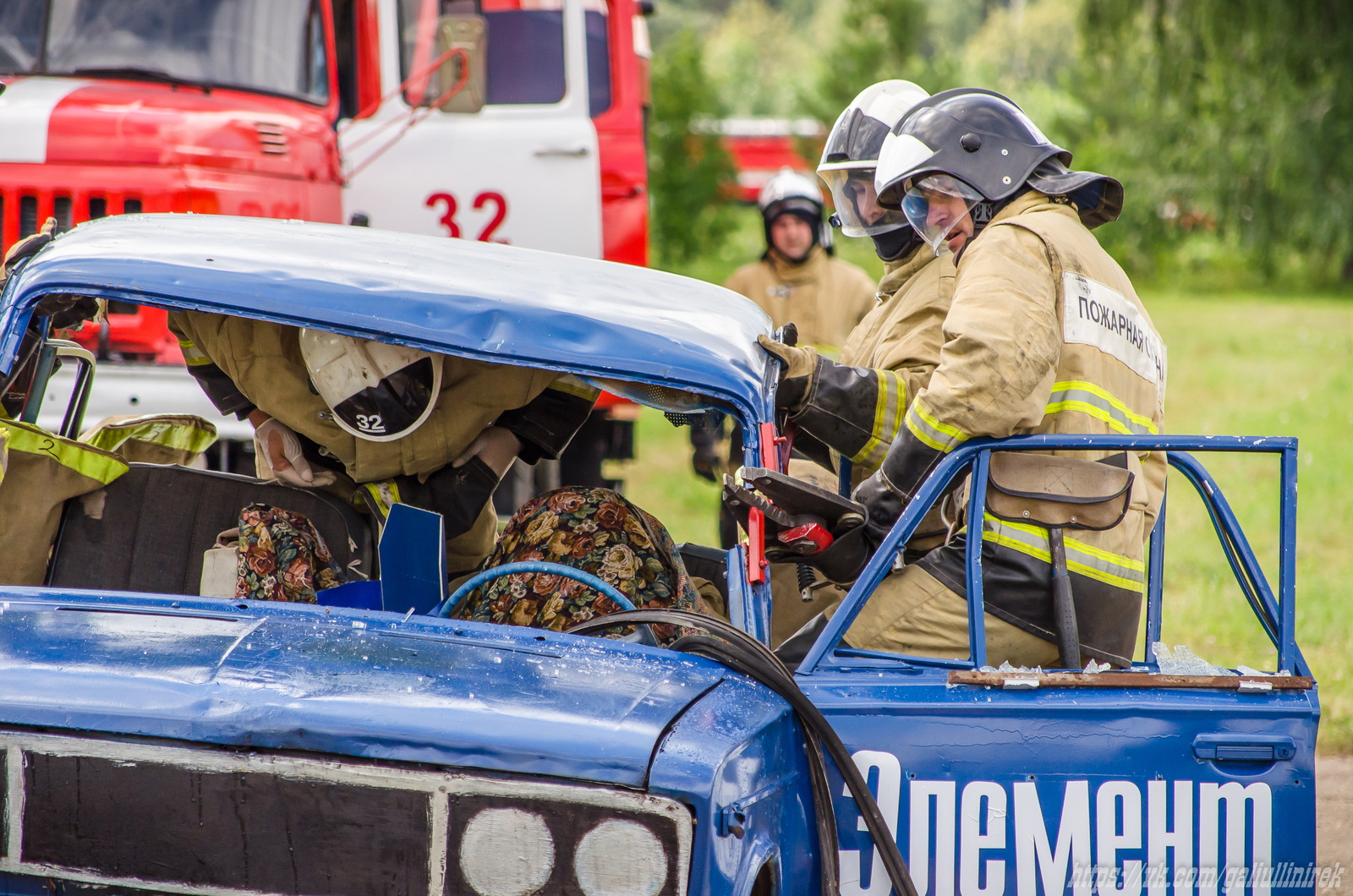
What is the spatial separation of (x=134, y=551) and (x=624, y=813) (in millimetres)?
1857

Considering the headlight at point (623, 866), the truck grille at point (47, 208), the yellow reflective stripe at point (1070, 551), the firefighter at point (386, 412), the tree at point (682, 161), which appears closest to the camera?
the headlight at point (623, 866)

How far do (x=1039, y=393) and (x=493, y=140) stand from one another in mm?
4170

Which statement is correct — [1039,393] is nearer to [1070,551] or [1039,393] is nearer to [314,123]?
[1070,551]

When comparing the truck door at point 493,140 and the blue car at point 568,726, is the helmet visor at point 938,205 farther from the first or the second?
the truck door at point 493,140

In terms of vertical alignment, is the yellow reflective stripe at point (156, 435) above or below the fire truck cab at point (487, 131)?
below

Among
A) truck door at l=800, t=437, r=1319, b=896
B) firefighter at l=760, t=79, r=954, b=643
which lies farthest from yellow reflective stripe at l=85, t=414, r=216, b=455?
truck door at l=800, t=437, r=1319, b=896

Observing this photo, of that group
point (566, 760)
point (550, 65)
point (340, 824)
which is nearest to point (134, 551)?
point (340, 824)

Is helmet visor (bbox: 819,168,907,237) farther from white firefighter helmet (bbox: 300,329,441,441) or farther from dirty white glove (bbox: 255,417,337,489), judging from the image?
dirty white glove (bbox: 255,417,337,489)

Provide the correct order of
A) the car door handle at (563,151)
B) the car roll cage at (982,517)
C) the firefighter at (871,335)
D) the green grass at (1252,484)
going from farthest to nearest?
the car door handle at (563,151) → the green grass at (1252,484) → the firefighter at (871,335) → the car roll cage at (982,517)

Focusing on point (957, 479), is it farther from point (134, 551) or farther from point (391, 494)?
point (134, 551)

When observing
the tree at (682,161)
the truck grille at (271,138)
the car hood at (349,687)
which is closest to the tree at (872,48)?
the tree at (682,161)

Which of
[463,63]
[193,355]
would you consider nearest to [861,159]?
[193,355]

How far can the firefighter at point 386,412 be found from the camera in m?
2.86

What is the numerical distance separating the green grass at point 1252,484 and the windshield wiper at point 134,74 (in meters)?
3.44
